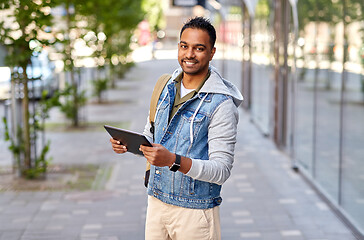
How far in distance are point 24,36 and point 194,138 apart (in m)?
5.37

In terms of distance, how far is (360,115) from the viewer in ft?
19.0

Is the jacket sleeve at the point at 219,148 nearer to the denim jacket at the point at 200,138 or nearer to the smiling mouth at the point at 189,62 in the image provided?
the denim jacket at the point at 200,138

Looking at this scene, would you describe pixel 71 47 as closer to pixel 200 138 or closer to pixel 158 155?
pixel 200 138

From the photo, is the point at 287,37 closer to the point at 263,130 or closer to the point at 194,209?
the point at 263,130

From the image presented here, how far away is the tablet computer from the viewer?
2664 mm

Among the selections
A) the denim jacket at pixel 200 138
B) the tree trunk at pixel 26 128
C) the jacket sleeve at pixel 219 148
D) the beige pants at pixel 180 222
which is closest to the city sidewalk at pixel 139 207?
the tree trunk at pixel 26 128

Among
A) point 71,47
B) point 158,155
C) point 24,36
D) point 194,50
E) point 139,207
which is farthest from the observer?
point 71,47

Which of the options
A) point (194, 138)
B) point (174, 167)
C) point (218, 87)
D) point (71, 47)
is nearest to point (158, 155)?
point (174, 167)

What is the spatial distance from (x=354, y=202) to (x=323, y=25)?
2300mm

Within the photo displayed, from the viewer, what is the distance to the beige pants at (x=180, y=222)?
2.99 m

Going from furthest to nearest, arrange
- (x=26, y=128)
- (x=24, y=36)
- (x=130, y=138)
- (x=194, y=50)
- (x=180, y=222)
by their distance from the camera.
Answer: (x=26, y=128)
(x=24, y=36)
(x=180, y=222)
(x=194, y=50)
(x=130, y=138)

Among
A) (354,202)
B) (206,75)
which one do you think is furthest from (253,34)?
(206,75)

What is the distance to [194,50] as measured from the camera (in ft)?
9.46

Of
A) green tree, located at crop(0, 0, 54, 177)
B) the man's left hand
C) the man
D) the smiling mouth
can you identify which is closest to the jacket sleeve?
the man
